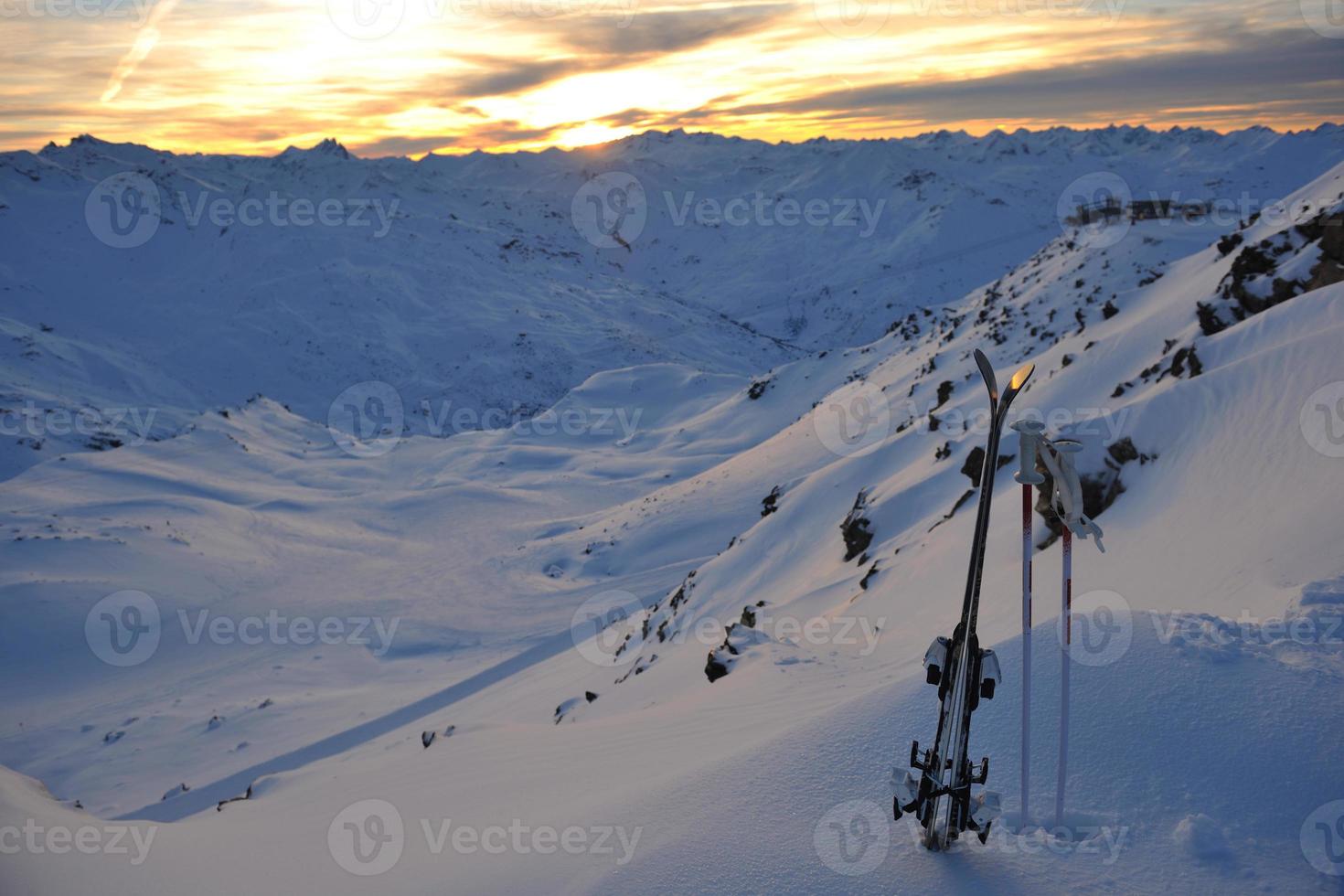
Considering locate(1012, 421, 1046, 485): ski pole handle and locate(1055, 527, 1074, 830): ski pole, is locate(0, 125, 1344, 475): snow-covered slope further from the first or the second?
locate(1012, 421, 1046, 485): ski pole handle

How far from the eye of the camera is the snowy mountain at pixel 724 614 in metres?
4.57

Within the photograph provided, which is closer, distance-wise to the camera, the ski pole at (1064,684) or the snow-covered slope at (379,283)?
the ski pole at (1064,684)

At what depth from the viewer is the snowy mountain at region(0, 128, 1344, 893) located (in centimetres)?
457

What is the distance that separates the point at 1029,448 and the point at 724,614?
12.3 m

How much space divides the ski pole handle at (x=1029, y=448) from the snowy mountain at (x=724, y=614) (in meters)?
1.93

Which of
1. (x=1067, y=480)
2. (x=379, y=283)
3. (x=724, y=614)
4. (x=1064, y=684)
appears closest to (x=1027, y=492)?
(x=1067, y=480)

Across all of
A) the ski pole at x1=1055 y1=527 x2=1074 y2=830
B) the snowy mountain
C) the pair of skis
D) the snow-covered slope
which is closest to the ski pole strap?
the ski pole at x1=1055 y1=527 x2=1074 y2=830

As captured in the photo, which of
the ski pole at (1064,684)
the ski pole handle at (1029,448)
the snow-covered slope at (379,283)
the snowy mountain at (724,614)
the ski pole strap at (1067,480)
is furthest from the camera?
the snow-covered slope at (379,283)

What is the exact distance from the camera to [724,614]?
15.4 meters

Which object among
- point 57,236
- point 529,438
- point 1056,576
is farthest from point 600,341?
point 1056,576

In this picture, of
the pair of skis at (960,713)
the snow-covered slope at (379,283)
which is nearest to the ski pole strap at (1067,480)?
the pair of skis at (960,713)

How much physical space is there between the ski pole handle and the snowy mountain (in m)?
1.93

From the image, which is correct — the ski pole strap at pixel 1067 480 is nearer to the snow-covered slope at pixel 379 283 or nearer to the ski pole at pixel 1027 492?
the ski pole at pixel 1027 492

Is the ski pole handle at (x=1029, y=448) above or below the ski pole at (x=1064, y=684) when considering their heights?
above
